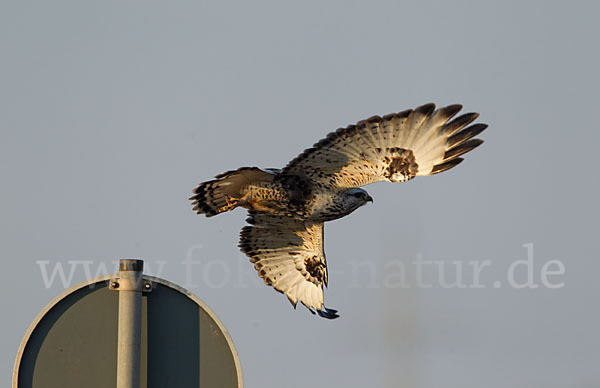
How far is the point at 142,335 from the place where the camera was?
3848 mm

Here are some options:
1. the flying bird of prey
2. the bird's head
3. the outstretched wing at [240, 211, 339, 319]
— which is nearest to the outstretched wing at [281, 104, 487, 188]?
the flying bird of prey

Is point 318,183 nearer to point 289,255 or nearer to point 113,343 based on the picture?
point 289,255

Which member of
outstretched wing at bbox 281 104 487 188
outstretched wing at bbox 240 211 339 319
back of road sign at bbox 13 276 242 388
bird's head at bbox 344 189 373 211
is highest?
outstretched wing at bbox 281 104 487 188

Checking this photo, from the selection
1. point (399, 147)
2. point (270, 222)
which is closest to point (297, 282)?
point (270, 222)

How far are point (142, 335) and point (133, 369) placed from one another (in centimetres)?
18

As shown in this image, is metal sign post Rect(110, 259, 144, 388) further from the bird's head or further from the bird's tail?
the bird's head

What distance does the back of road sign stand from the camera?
371cm

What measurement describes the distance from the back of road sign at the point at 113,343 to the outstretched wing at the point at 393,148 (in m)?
4.26

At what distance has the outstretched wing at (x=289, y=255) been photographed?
9570 mm

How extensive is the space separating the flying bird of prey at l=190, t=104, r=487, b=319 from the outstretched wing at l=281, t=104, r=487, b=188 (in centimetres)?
1

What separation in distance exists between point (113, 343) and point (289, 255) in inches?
235

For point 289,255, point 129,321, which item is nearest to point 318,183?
point 289,255

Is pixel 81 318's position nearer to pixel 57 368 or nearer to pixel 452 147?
pixel 57 368

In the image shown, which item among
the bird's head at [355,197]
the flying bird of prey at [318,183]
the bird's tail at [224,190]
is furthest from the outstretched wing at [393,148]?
the bird's tail at [224,190]
